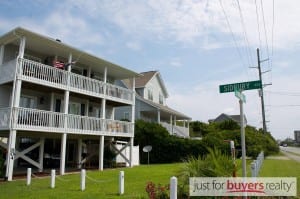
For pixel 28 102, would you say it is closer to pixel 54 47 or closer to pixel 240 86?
pixel 54 47

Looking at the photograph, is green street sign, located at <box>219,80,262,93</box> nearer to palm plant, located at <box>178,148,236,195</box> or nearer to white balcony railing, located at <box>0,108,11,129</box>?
Answer: palm plant, located at <box>178,148,236,195</box>

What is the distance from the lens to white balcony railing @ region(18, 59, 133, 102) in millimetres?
17859

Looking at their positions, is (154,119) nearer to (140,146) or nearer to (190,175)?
(140,146)

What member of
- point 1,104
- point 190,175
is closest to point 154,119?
point 1,104

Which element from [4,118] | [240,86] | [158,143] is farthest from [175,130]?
[240,86]

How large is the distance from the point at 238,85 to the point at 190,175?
2983 mm

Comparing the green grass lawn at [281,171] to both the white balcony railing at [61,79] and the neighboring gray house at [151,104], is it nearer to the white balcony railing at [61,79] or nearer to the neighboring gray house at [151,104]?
the white balcony railing at [61,79]

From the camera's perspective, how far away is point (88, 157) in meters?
26.1

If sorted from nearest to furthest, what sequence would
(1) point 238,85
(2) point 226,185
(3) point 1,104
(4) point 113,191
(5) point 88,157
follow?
(1) point 238,85
(2) point 226,185
(4) point 113,191
(3) point 1,104
(5) point 88,157

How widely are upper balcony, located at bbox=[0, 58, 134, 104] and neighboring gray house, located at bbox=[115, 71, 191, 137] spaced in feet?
35.4

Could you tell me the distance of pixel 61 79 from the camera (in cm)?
2011

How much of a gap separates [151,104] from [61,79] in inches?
652

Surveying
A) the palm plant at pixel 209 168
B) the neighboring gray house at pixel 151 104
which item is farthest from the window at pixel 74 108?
the palm plant at pixel 209 168

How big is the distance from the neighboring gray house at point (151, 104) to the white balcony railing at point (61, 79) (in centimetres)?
1086
